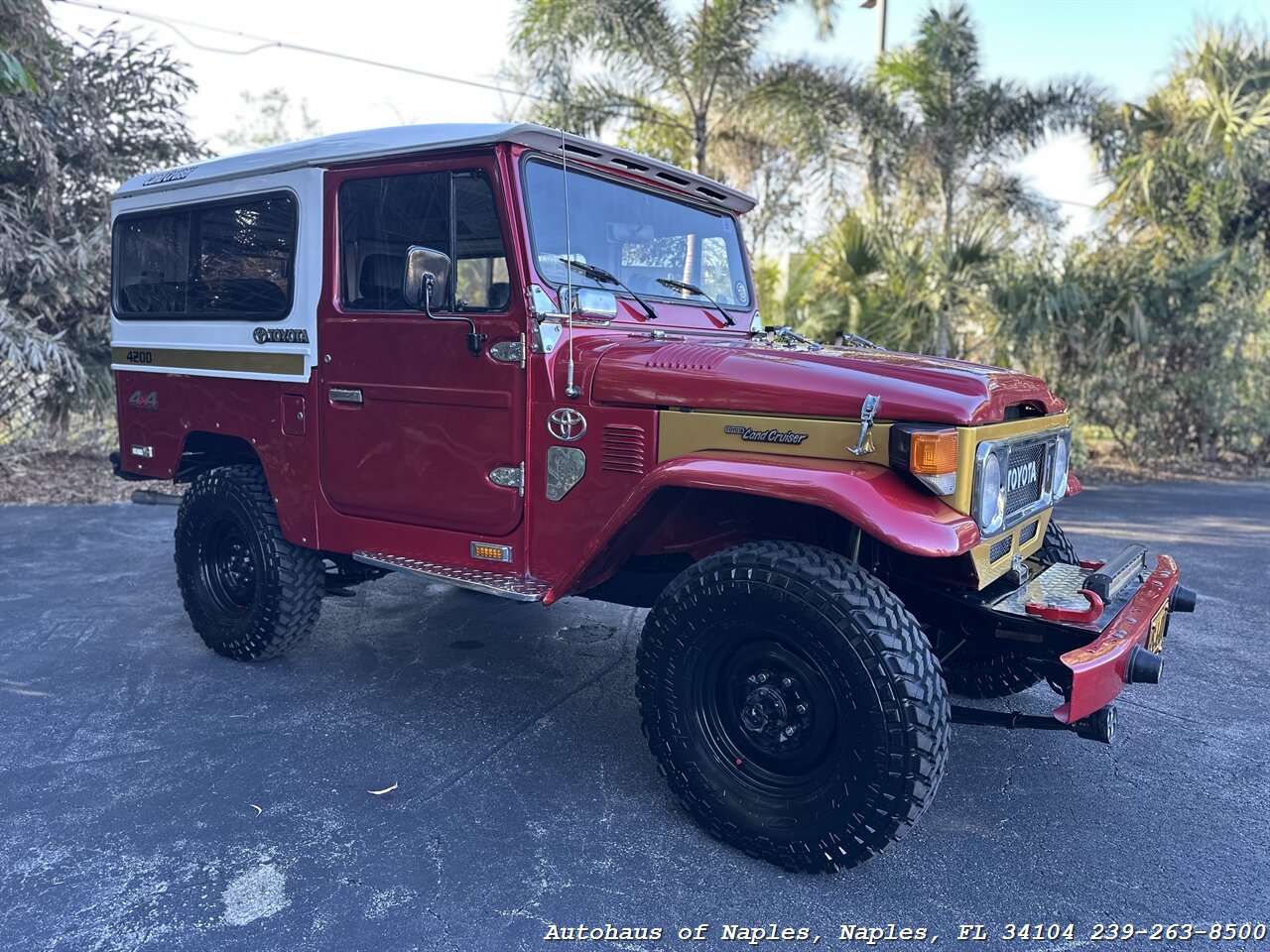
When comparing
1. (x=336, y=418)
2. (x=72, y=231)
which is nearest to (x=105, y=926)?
(x=336, y=418)

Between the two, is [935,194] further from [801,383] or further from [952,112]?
[801,383]

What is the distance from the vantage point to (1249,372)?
10.7 metres

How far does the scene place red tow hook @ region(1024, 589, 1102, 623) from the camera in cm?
264

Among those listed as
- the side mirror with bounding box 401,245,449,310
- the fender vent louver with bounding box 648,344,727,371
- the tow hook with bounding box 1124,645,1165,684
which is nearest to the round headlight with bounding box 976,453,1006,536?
the tow hook with bounding box 1124,645,1165,684

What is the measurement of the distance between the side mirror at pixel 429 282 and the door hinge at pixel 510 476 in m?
0.44

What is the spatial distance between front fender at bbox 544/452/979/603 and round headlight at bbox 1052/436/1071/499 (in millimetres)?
992

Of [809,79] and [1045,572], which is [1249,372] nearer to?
[809,79]

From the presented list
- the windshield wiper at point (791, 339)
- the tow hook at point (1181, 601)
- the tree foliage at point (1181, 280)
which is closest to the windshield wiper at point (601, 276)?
the windshield wiper at point (791, 339)

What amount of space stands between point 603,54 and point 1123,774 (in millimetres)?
10148

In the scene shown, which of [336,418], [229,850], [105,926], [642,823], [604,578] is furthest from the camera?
[336,418]

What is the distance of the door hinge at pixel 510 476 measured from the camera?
10.7ft

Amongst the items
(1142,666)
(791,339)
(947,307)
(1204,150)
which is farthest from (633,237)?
(1204,150)

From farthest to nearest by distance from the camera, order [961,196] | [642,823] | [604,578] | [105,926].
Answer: [961,196] → [604,578] → [642,823] → [105,926]

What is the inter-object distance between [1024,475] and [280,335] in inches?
124
